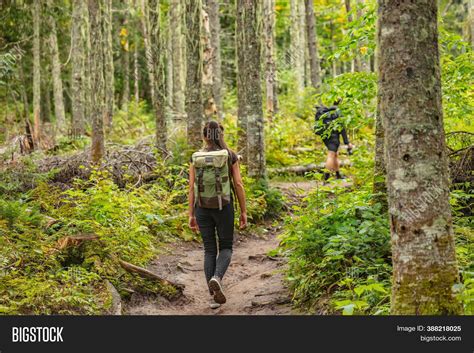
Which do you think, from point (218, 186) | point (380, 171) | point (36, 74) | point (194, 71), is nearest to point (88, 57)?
point (36, 74)

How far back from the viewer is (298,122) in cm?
2111

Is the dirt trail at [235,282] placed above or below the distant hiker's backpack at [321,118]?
below

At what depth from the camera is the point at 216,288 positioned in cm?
661

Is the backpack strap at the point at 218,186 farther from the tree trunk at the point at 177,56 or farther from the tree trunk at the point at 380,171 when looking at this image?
the tree trunk at the point at 177,56

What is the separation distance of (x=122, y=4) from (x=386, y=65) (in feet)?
105

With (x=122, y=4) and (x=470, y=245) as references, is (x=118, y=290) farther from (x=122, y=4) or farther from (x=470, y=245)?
(x=122, y=4)

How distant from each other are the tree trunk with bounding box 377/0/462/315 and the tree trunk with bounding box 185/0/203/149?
329 inches

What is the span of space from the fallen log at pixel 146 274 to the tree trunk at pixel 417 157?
383 cm

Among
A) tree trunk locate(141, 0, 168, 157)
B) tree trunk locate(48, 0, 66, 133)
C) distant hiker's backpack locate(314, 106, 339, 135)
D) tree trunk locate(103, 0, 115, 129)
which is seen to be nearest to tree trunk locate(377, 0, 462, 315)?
distant hiker's backpack locate(314, 106, 339, 135)

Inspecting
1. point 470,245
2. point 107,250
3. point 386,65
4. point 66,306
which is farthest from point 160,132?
point 386,65

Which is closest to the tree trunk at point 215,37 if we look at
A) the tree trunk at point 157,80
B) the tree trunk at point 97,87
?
the tree trunk at point 157,80

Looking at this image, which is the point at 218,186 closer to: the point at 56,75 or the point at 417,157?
the point at 417,157

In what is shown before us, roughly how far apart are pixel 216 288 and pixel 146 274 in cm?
124

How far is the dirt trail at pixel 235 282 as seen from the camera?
6711mm
